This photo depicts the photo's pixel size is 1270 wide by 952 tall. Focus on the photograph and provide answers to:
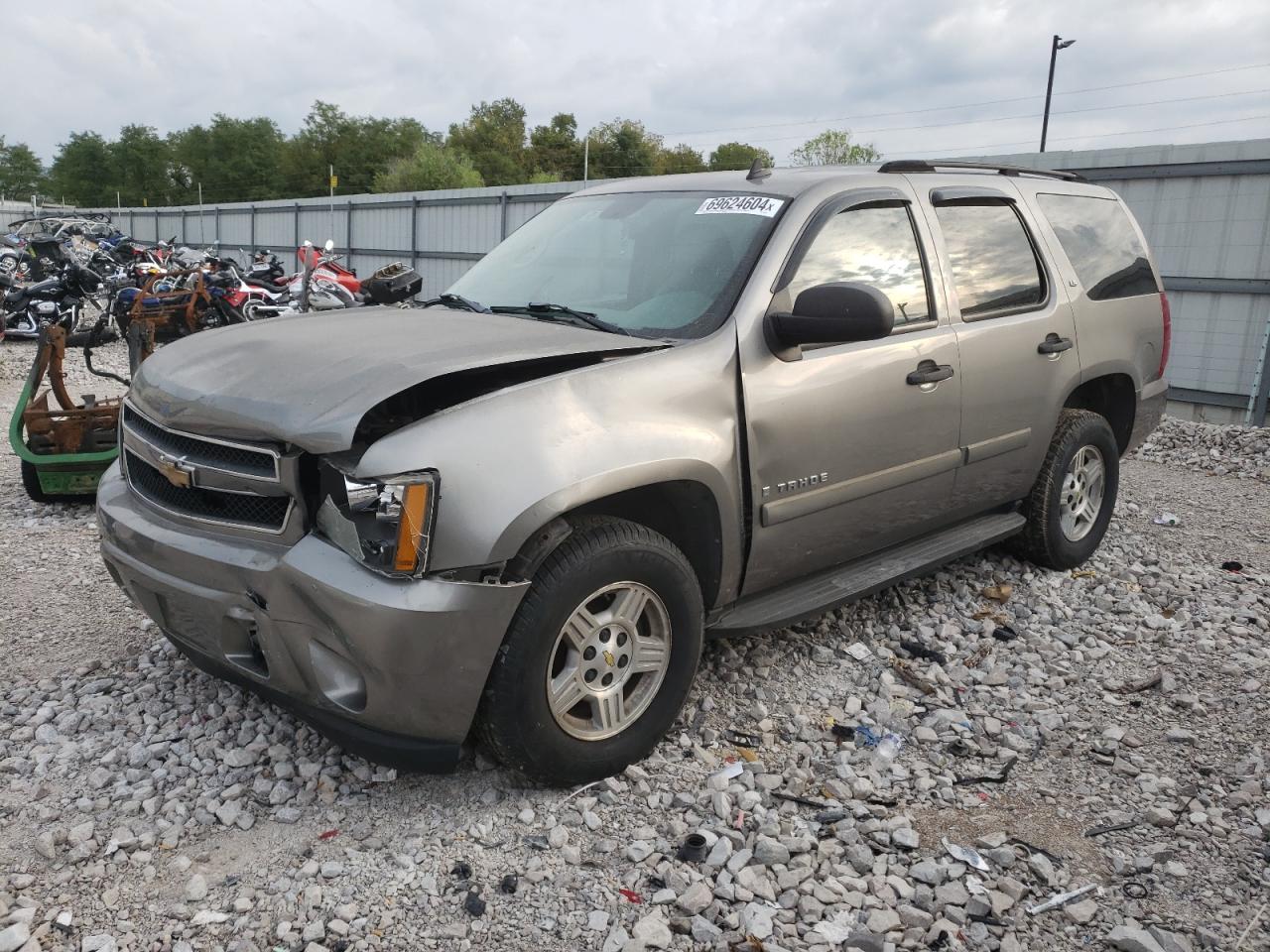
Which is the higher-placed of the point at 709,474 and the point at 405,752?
the point at 709,474

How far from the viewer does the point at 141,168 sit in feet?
301

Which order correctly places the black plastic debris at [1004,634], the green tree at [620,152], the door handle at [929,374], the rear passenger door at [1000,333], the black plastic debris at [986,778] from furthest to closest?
the green tree at [620,152] → the black plastic debris at [1004,634] → the rear passenger door at [1000,333] → the door handle at [929,374] → the black plastic debris at [986,778]

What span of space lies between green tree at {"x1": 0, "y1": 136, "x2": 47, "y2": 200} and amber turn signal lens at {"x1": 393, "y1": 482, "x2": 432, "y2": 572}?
124221 mm

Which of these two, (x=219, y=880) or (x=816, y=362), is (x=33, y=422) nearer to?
(x=219, y=880)

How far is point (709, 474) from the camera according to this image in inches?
120

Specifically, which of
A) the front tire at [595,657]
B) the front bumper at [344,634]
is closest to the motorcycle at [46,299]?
the front bumper at [344,634]

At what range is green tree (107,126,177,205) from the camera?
90438 millimetres

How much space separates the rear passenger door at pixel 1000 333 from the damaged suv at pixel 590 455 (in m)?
0.02

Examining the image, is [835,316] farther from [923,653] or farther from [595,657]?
[923,653]

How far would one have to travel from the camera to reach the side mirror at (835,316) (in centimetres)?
308

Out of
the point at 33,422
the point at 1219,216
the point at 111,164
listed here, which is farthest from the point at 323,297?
the point at 111,164

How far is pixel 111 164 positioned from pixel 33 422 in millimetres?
101966

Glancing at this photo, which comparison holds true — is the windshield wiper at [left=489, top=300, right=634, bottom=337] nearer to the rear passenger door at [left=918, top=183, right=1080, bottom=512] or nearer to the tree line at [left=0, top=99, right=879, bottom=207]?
the rear passenger door at [left=918, top=183, right=1080, bottom=512]

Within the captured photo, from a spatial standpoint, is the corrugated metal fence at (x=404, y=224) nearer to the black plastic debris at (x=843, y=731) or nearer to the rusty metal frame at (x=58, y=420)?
the rusty metal frame at (x=58, y=420)
